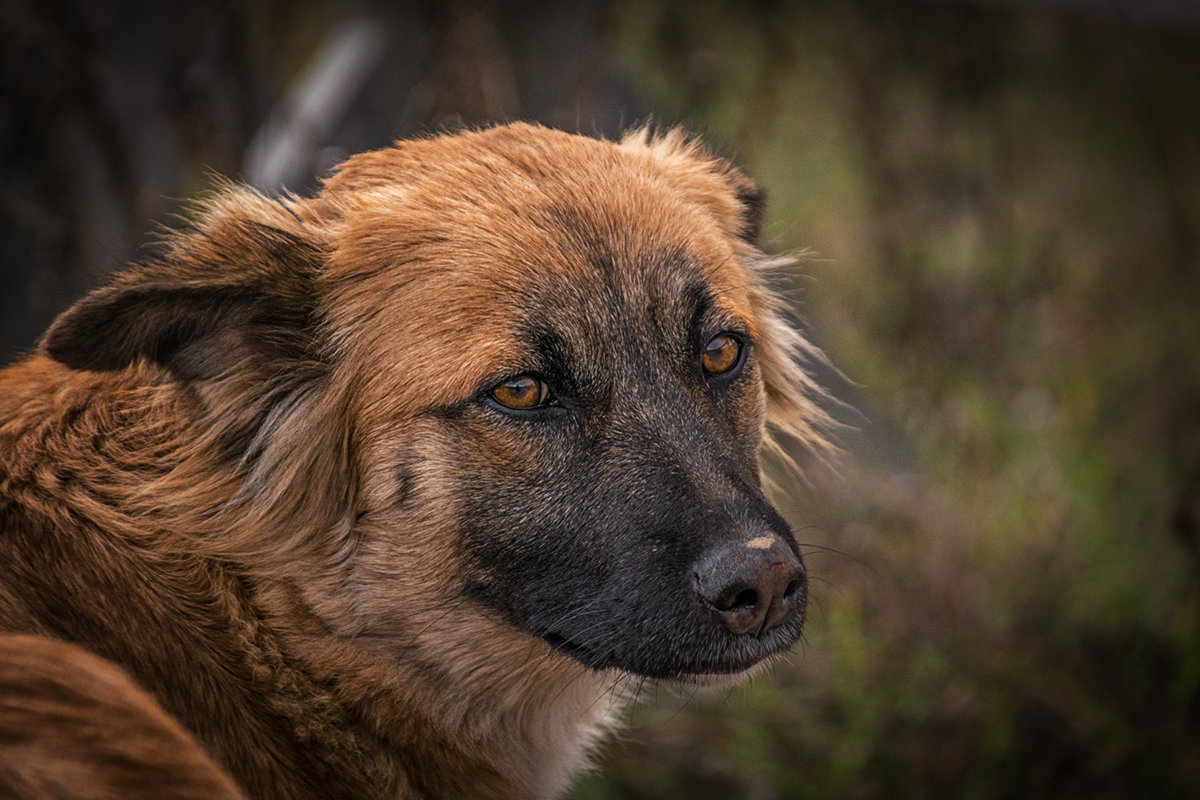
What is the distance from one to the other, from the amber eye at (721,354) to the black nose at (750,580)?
25.3 inches

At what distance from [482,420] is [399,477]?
269 mm

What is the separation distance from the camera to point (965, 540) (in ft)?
16.9

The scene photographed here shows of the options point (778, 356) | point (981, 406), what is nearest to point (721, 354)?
point (778, 356)

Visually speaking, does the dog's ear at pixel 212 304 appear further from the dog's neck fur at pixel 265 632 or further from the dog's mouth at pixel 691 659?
the dog's mouth at pixel 691 659

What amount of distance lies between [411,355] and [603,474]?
0.57 metres

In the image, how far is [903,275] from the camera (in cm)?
549

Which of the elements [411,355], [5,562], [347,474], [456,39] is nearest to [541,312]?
[411,355]

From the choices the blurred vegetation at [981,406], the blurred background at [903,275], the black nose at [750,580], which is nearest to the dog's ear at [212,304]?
the black nose at [750,580]

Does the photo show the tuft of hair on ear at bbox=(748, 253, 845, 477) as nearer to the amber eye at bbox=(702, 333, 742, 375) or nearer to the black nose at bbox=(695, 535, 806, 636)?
the amber eye at bbox=(702, 333, 742, 375)

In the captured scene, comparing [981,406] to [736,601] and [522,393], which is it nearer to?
[736,601]

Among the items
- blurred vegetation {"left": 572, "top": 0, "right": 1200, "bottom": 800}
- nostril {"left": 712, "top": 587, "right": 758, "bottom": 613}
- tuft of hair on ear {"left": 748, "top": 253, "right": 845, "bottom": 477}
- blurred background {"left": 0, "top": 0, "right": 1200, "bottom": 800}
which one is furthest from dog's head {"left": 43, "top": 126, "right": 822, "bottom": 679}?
blurred vegetation {"left": 572, "top": 0, "right": 1200, "bottom": 800}

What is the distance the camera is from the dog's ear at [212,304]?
8.23 ft

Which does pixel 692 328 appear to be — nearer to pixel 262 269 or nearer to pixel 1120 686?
pixel 262 269

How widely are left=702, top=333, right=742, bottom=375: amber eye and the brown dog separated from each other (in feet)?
0.21
